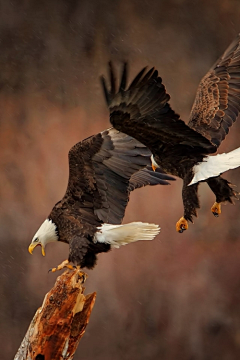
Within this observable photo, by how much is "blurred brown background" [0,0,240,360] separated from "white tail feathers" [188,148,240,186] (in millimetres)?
2785

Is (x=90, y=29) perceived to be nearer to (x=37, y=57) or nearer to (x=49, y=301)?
(x=37, y=57)

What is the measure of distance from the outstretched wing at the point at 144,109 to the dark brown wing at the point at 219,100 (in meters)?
0.48

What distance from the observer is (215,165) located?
11.5ft

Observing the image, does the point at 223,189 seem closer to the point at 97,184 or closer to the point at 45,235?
the point at 97,184

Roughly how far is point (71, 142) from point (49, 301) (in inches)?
128

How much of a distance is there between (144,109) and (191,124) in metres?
0.83

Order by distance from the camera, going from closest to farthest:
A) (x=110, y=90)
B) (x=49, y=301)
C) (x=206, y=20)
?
(x=110, y=90)
(x=49, y=301)
(x=206, y=20)

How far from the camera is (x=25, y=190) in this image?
6.52 m

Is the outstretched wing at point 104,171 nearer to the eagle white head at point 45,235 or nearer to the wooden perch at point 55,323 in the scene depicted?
the eagle white head at point 45,235

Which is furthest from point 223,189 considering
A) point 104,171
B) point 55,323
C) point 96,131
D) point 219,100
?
point 96,131

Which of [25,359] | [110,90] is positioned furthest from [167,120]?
[25,359]

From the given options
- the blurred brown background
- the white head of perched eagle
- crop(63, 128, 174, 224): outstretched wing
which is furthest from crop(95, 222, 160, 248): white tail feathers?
the blurred brown background

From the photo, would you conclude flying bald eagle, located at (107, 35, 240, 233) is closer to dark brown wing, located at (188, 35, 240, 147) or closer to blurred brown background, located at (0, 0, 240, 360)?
dark brown wing, located at (188, 35, 240, 147)

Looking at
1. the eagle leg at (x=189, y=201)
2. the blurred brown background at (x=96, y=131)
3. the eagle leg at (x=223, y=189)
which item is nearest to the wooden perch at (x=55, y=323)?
the eagle leg at (x=189, y=201)
